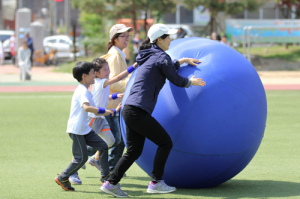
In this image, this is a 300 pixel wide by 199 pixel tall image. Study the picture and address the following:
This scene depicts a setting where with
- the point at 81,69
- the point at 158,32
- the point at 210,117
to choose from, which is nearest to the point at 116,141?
the point at 81,69

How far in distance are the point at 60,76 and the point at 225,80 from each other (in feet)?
60.6

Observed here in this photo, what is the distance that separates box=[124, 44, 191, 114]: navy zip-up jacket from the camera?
453cm

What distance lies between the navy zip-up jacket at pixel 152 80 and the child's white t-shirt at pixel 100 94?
2.83 feet

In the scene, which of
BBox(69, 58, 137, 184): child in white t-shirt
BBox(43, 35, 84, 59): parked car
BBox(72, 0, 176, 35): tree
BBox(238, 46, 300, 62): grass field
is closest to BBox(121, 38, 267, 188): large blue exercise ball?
BBox(69, 58, 137, 184): child in white t-shirt

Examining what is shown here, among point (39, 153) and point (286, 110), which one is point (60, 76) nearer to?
point (286, 110)

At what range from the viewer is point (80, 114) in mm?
5059

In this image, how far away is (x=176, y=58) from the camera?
5.00 meters

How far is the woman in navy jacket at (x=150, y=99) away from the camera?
15.0ft

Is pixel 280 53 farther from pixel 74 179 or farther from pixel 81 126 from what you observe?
pixel 81 126

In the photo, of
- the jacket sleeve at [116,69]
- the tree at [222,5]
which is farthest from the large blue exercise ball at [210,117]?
the tree at [222,5]

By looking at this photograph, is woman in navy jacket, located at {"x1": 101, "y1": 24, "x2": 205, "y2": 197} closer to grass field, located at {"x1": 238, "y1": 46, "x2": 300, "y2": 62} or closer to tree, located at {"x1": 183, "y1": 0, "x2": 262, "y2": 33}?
tree, located at {"x1": 183, "y1": 0, "x2": 262, "y2": 33}

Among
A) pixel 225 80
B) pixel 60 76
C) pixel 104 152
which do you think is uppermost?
pixel 225 80

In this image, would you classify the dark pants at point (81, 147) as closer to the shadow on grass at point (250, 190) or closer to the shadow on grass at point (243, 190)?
the shadow on grass at point (243, 190)

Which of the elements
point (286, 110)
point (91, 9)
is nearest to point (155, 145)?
point (286, 110)
